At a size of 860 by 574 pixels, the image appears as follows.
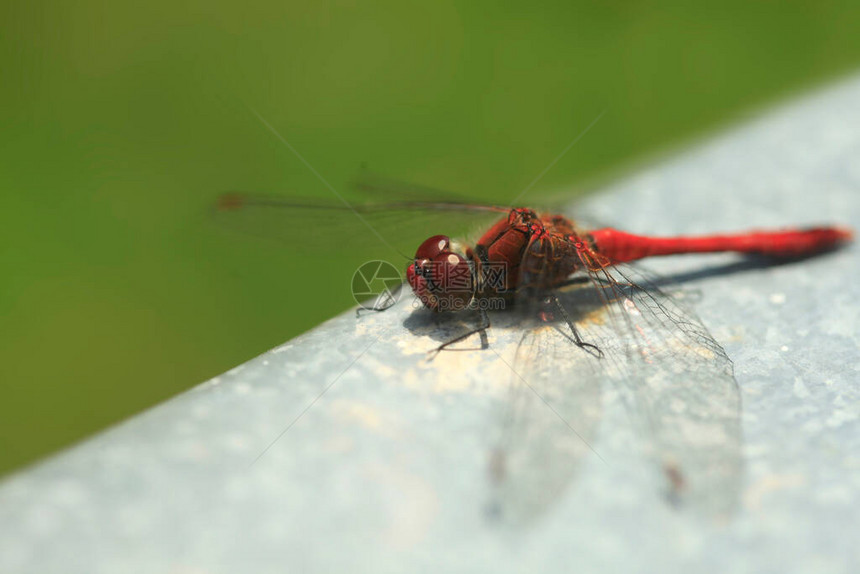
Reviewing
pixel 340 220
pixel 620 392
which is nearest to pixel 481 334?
pixel 620 392

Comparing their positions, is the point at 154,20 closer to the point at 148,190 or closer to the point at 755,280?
A: the point at 148,190

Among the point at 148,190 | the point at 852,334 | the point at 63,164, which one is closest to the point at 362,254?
the point at 852,334

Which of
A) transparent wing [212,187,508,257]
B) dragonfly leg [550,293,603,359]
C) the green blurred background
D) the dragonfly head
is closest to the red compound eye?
the dragonfly head

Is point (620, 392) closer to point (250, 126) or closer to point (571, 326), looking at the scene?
point (571, 326)

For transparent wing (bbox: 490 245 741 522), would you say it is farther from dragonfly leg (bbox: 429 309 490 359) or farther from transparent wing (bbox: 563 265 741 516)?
dragonfly leg (bbox: 429 309 490 359)

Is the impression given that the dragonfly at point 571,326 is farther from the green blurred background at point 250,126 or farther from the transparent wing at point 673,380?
the green blurred background at point 250,126

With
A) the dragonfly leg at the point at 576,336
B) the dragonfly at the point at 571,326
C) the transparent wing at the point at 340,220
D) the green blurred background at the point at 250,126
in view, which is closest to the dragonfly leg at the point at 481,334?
the dragonfly at the point at 571,326
